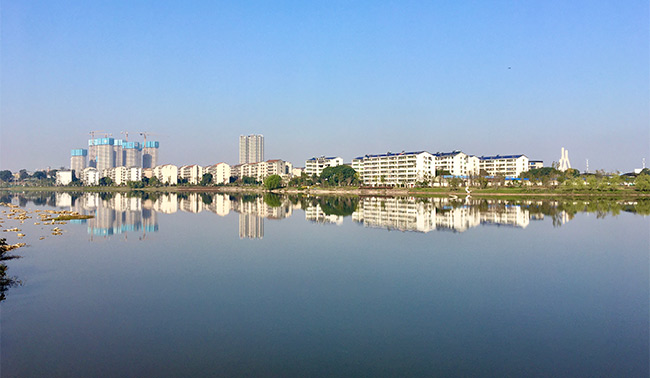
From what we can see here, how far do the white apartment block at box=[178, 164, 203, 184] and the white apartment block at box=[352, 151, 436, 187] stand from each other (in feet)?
108

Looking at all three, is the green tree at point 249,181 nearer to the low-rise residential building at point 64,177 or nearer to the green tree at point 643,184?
the low-rise residential building at point 64,177

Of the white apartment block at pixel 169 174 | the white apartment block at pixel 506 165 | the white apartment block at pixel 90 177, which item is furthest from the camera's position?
the white apartment block at pixel 90 177

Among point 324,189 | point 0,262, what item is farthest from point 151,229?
point 324,189

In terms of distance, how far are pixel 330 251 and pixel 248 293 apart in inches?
176

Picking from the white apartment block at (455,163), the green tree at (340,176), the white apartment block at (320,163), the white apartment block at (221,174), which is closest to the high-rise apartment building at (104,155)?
the white apartment block at (221,174)

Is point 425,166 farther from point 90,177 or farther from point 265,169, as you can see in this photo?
point 90,177

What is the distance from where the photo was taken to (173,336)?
17.1ft

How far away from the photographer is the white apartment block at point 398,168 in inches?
2071

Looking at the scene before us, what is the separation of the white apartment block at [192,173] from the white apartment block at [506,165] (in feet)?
157

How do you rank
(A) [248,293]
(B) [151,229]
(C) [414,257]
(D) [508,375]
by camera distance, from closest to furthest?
(D) [508,375] → (A) [248,293] → (C) [414,257] → (B) [151,229]

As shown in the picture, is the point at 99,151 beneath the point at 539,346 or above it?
above

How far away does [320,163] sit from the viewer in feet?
228

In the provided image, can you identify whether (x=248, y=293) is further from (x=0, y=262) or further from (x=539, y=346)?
(x=0, y=262)

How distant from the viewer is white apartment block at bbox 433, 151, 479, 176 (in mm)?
53997
